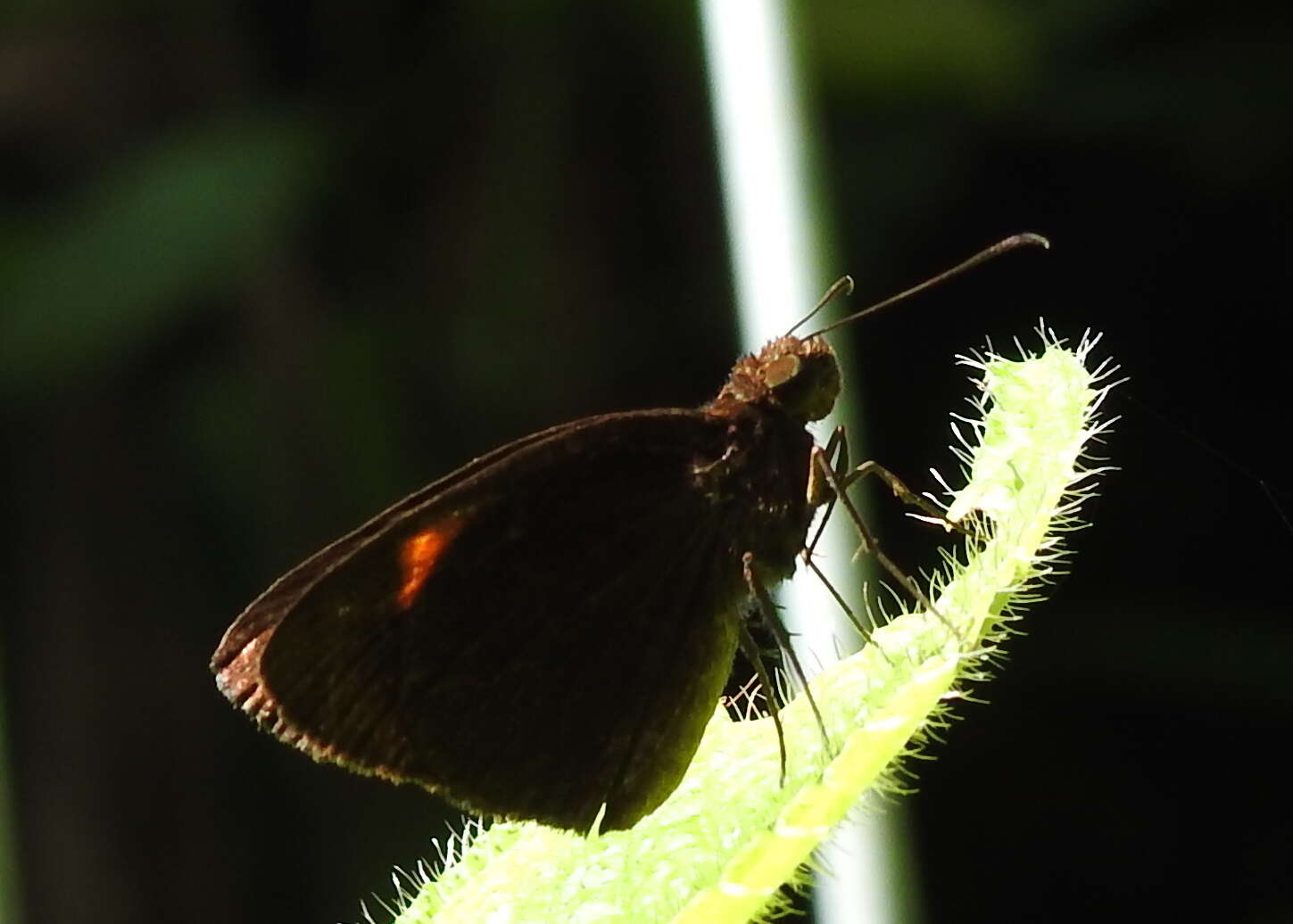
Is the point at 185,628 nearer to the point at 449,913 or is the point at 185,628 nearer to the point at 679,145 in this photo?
the point at 679,145

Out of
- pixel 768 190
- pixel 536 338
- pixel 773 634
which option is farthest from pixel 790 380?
pixel 536 338

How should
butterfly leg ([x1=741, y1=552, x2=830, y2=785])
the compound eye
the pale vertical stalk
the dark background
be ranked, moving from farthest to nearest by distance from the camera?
1. the dark background
2. the pale vertical stalk
3. the compound eye
4. butterfly leg ([x1=741, y1=552, x2=830, y2=785])

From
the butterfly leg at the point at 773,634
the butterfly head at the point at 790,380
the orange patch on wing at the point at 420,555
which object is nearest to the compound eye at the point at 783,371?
A: the butterfly head at the point at 790,380

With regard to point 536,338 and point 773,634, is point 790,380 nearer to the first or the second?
point 773,634

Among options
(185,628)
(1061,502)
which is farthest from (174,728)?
(1061,502)

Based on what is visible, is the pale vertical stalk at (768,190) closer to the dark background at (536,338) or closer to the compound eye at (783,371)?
the dark background at (536,338)

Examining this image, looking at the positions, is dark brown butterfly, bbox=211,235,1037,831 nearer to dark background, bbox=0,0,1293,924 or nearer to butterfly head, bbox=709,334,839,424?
butterfly head, bbox=709,334,839,424

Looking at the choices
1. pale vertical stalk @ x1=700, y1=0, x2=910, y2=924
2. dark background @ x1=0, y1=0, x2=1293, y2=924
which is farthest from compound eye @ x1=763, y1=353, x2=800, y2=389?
dark background @ x1=0, y1=0, x2=1293, y2=924
